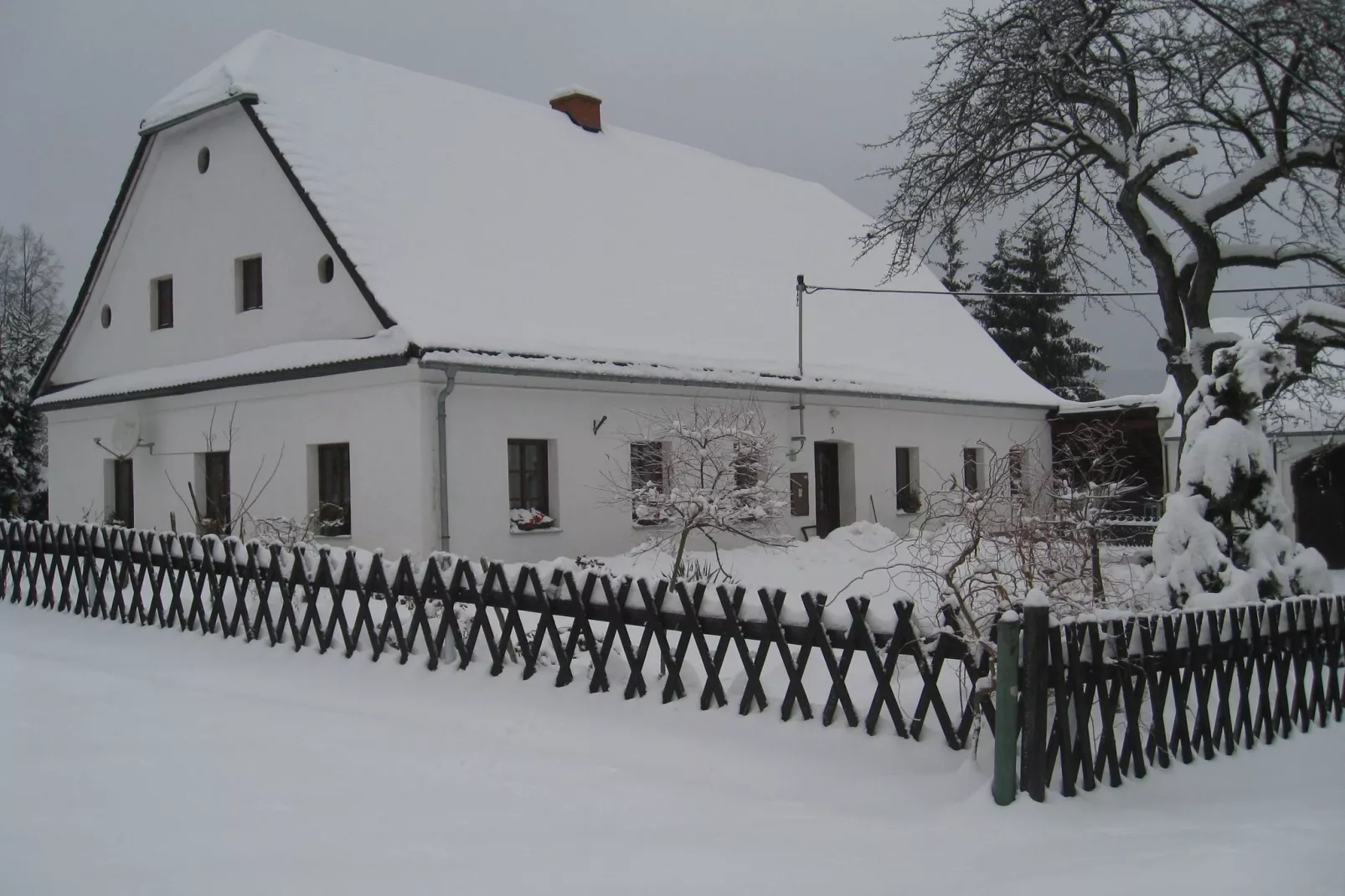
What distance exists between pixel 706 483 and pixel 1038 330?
34.1 metres

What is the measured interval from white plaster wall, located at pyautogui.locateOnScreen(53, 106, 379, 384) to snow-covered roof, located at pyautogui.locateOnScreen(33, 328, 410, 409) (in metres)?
0.20

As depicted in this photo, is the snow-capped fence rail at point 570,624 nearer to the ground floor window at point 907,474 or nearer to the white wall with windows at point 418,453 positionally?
the white wall with windows at point 418,453

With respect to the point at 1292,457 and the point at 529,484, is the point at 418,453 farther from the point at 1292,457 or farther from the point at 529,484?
the point at 1292,457

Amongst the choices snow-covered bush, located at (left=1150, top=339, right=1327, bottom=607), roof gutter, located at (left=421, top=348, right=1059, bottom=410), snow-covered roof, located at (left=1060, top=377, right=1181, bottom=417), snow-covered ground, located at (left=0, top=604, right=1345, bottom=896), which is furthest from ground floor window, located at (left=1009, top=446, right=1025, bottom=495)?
snow-covered roof, located at (left=1060, top=377, right=1181, bottom=417)

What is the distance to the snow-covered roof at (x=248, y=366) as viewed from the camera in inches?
546

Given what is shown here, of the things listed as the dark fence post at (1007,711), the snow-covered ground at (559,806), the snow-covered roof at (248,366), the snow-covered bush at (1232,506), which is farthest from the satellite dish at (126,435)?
the dark fence post at (1007,711)

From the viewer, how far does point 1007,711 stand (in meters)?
5.65

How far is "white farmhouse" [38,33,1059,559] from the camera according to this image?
14547 mm

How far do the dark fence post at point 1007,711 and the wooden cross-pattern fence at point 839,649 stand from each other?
0.08 metres

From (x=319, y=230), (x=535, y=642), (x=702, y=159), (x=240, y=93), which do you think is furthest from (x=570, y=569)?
(x=702, y=159)

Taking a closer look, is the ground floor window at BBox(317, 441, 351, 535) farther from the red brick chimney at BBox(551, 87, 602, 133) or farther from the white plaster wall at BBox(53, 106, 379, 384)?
the red brick chimney at BBox(551, 87, 602, 133)

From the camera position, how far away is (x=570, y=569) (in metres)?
7.90

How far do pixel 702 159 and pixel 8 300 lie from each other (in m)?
37.6

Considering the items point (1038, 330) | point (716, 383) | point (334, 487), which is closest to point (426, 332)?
point (334, 487)
